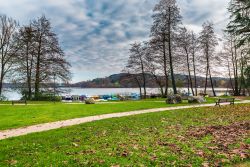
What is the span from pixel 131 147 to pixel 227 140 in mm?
3236

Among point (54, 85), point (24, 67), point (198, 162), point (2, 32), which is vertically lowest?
point (198, 162)

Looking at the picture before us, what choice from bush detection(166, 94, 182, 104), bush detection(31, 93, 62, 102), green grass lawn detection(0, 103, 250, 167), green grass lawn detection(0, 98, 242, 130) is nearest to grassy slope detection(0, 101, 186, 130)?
green grass lawn detection(0, 98, 242, 130)

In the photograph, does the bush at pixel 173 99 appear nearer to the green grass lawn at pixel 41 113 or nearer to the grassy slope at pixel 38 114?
the green grass lawn at pixel 41 113

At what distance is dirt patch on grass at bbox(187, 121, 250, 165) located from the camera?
23.8 feet

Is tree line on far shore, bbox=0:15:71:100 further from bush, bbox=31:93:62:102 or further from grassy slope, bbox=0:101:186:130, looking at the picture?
grassy slope, bbox=0:101:186:130

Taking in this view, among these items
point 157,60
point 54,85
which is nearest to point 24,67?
point 54,85

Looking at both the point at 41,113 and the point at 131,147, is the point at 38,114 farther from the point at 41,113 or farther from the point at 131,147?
the point at 131,147

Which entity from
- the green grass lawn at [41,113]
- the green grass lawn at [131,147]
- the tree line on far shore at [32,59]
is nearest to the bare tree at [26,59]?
the tree line on far shore at [32,59]

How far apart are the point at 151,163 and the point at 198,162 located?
116 cm

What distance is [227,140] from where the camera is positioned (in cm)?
893

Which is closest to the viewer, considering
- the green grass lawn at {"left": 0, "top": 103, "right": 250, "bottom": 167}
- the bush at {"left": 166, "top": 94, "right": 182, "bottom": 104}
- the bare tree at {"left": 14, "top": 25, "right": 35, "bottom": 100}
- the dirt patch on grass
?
the green grass lawn at {"left": 0, "top": 103, "right": 250, "bottom": 167}

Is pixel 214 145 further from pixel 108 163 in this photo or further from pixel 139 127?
pixel 139 127

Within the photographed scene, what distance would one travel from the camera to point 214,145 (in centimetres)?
833

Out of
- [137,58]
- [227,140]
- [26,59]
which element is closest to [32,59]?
[26,59]
